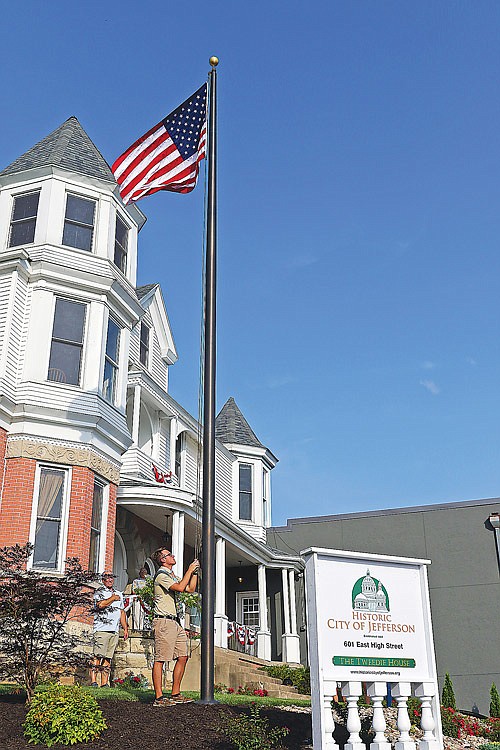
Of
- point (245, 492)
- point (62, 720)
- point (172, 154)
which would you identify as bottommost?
point (62, 720)

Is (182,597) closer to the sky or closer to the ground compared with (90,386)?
closer to the ground

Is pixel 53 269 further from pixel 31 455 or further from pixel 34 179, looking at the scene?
pixel 31 455

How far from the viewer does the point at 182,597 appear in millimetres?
14812

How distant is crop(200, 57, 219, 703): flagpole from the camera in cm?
926

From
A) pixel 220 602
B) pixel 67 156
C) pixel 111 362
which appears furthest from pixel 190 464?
pixel 67 156

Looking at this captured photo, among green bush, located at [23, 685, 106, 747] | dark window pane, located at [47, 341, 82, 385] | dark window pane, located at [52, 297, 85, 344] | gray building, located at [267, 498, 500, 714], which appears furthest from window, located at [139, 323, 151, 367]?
green bush, located at [23, 685, 106, 747]

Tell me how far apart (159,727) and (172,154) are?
8.78 meters

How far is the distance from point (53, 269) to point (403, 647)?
12.4 meters

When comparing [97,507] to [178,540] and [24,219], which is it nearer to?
[178,540]

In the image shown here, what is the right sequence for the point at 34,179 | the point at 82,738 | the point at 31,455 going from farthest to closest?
1. the point at 34,179
2. the point at 31,455
3. the point at 82,738

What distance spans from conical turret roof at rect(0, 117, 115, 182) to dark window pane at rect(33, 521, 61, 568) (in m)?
8.35

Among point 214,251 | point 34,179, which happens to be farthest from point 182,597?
point 34,179

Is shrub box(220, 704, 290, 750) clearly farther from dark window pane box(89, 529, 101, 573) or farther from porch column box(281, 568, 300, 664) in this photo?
porch column box(281, 568, 300, 664)

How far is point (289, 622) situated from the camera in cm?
2561
